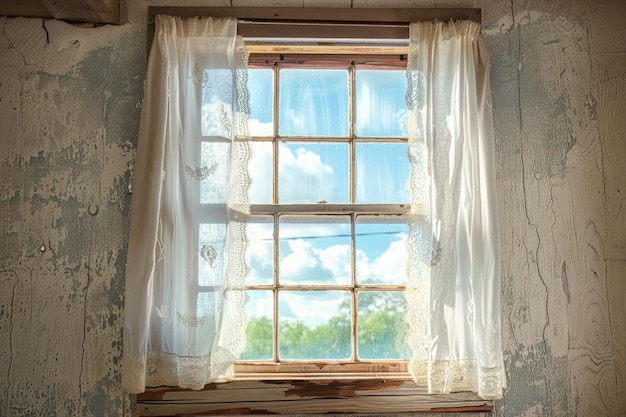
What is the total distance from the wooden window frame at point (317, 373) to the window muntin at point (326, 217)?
5 centimetres

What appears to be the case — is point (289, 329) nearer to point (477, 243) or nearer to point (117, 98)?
point (477, 243)

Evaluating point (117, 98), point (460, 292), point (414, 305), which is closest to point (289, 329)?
point (414, 305)

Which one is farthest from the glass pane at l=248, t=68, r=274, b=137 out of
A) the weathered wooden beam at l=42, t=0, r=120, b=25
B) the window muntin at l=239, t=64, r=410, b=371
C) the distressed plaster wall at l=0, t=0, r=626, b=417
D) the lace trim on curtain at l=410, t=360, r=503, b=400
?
the lace trim on curtain at l=410, t=360, r=503, b=400

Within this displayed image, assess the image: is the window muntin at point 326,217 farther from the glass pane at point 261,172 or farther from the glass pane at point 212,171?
the glass pane at point 212,171

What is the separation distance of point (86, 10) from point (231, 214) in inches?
36.6

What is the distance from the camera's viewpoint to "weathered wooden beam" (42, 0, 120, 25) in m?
2.35

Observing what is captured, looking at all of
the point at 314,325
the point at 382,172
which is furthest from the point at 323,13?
the point at 314,325

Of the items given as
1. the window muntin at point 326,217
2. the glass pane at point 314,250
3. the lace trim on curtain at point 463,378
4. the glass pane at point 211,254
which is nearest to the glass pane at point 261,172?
the window muntin at point 326,217

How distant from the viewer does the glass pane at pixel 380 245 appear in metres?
2.54

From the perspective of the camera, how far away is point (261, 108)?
8.46ft

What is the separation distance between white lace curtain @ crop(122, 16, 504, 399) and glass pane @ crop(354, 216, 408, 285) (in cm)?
18

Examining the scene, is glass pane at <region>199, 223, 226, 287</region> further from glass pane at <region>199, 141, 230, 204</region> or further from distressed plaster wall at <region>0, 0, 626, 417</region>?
distressed plaster wall at <region>0, 0, 626, 417</region>

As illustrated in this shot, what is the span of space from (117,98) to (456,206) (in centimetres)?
133

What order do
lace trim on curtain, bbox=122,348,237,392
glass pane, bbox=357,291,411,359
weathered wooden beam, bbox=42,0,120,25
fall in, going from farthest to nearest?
glass pane, bbox=357,291,411,359
weathered wooden beam, bbox=42,0,120,25
lace trim on curtain, bbox=122,348,237,392
